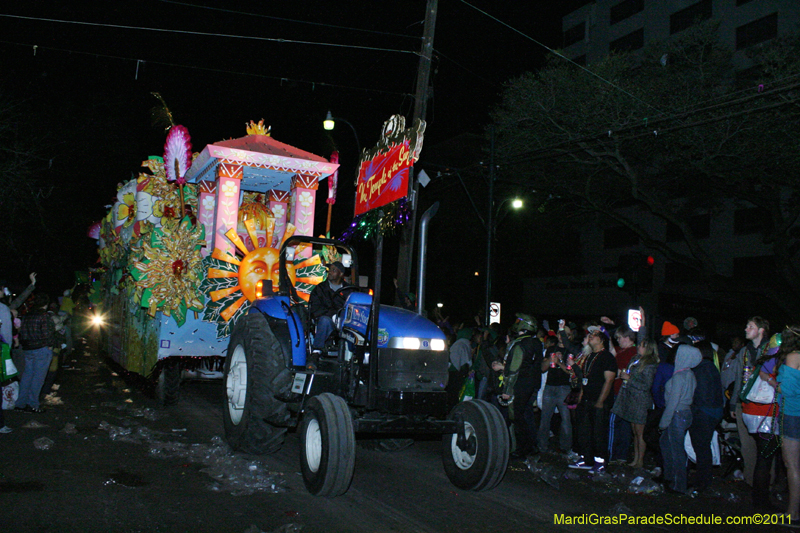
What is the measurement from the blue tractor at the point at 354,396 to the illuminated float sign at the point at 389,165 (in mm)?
727

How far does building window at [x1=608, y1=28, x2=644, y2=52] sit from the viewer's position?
3566 centimetres

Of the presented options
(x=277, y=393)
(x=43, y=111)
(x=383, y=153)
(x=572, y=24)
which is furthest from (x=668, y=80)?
(x=572, y=24)

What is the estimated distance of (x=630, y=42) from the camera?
1430 inches

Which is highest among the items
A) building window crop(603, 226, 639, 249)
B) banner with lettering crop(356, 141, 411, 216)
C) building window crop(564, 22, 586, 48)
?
building window crop(564, 22, 586, 48)

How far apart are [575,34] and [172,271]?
1441 inches

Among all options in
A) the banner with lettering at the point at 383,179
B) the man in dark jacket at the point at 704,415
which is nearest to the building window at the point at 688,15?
the man in dark jacket at the point at 704,415

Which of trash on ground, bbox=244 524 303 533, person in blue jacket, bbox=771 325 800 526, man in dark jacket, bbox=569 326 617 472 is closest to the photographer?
trash on ground, bbox=244 524 303 533

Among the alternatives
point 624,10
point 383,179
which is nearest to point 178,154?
point 383,179

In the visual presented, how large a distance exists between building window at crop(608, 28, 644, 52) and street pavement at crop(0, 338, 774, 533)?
33.4 m

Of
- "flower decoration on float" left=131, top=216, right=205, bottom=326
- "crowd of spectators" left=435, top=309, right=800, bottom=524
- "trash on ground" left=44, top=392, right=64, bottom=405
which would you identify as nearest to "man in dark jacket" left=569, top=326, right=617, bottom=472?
"crowd of spectators" left=435, top=309, right=800, bottom=524

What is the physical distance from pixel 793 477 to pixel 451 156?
35674mm

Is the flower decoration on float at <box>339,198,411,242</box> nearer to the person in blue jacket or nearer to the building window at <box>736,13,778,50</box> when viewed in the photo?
the person in blue jacket

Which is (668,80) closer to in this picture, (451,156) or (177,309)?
(177,309)

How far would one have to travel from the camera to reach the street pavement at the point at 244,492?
15.3ft
